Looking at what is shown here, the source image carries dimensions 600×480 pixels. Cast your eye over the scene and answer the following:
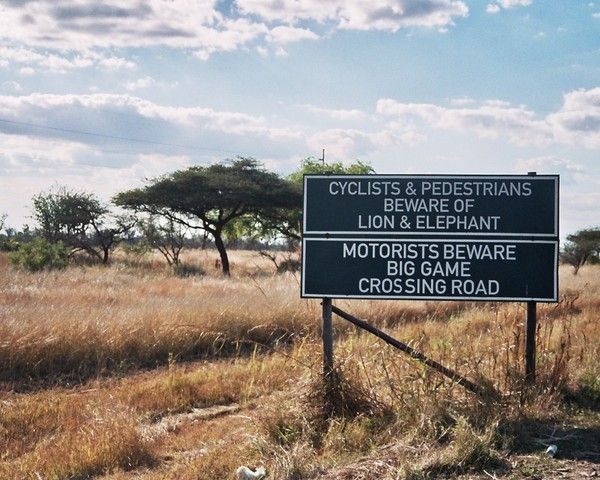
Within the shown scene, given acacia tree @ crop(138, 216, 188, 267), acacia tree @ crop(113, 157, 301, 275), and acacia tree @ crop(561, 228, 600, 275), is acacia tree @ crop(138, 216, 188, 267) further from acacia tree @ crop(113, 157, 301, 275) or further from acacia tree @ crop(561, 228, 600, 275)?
acacia tree @ crop(561, 228, 600, 275)

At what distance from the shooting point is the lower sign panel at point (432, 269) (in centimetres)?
686

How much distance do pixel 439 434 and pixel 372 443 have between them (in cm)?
49

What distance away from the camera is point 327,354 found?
6613 mm

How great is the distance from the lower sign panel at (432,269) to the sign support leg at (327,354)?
0.15 meters

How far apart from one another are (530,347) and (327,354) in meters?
1.80

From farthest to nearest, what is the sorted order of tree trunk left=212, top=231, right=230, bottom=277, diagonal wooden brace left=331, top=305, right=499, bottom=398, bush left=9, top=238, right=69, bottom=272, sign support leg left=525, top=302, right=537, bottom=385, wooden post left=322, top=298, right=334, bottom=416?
1. tree trunk left=212, top=231, right=230, bottom=277
2. bush left=9, top=238, right=69, bottom=272
3. sign support leg left=525, top=302, right=537, bottom=385
4. wooden post left=322, top=298, right=334, bottom=416
5. diagonal wooden brace left=331, top=305, right=499, bottom=398

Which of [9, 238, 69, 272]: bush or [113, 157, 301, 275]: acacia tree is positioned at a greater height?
[113, 157, 301, 275]: acacia tree

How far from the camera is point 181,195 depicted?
34875 millimetres

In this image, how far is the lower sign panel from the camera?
6.86 meters

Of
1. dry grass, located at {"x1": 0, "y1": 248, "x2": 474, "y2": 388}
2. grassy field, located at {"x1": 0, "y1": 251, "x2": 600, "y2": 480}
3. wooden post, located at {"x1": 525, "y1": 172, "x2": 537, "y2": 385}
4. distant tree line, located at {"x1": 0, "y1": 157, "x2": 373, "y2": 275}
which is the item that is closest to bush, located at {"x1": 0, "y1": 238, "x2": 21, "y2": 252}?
distant tree line, located at {"x1": 0, "y1": 157, "x2": 373, "y2": 275}

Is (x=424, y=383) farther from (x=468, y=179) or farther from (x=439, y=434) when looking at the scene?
(x=468, y=179)

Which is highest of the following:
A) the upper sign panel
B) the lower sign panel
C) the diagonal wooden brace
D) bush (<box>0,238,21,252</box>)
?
the upper sign panel

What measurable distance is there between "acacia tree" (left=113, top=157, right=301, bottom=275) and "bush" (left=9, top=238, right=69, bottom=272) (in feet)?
23.8

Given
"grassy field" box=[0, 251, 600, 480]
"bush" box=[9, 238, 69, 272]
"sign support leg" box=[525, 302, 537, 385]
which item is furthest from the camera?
"bush" box=[9, 238, 69, 272]
